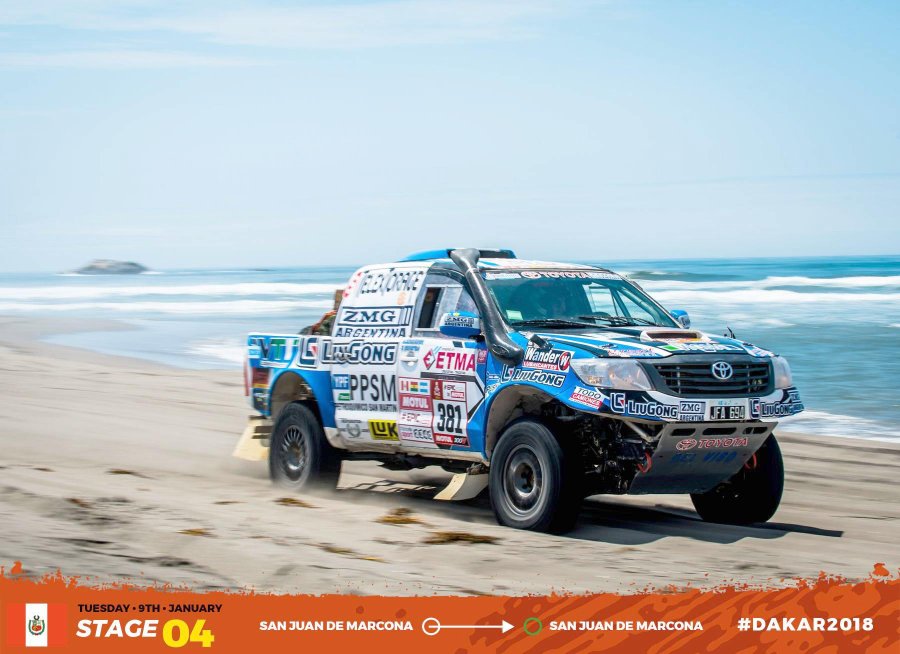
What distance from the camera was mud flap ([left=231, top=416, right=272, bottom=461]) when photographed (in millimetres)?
10766

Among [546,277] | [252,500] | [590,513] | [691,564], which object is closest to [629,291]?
[546,277]

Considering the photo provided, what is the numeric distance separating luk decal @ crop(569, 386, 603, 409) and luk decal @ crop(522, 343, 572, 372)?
190 mm

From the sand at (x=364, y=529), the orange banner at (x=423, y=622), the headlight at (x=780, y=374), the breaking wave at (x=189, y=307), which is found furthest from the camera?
the breaking wave at (x=189, y=307)

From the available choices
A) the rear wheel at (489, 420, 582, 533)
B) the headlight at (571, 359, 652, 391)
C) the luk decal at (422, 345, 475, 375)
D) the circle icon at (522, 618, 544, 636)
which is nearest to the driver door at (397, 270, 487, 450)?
the luk decal at (422, 345, 475, 375)

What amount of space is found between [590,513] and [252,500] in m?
2.58

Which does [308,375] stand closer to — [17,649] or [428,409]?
[428,409]

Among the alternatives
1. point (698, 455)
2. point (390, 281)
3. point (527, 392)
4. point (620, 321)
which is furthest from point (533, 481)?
point (390, 281)

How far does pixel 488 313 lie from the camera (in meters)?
8.59

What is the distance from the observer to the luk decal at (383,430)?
366 inches

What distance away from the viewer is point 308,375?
10094 mm

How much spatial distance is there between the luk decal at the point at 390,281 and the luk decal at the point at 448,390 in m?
0.86

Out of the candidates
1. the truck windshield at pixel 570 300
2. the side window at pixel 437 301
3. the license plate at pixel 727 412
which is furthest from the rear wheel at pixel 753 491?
the side window at pixel 437 301

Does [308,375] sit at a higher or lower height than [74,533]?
higher

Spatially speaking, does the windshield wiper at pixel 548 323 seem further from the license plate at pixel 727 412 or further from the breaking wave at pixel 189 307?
the breaking wave at pixel 189 307
